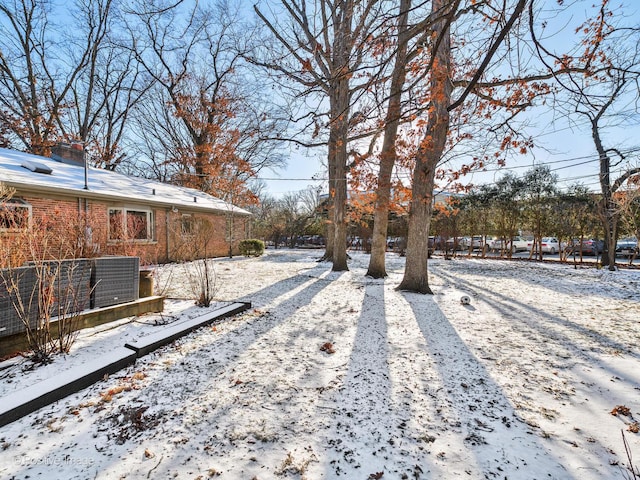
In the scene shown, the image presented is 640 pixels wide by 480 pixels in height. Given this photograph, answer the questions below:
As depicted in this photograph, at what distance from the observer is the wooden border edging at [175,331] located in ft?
9.78

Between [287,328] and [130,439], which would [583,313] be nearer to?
[287,328]

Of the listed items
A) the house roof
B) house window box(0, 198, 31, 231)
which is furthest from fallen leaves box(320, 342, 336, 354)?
the house roof

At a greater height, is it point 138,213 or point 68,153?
point 68,153

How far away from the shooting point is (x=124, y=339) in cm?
325

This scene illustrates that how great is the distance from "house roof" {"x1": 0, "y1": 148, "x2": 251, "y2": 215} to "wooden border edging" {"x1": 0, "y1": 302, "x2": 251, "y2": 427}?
12.9 feet

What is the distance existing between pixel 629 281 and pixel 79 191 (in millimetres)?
16425

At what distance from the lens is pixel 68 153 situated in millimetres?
12008

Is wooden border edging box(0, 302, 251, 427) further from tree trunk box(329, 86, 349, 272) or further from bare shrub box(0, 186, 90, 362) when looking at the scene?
tree trunk box(329, 86, 349, 272)

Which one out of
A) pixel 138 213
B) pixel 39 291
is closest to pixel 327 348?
pixel 39 291

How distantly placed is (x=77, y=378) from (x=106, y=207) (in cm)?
968

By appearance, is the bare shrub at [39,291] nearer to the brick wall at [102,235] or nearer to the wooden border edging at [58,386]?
the brick wall at [102,235]

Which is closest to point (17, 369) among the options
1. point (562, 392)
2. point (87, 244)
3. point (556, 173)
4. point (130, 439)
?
point (130, 439)

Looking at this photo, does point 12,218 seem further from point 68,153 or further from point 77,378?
point 68,153

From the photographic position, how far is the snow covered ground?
5.31 ft
